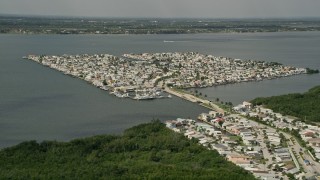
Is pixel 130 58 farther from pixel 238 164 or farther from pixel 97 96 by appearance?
pixel 238 164

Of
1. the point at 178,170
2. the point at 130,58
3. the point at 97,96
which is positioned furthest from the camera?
the point at 130,58

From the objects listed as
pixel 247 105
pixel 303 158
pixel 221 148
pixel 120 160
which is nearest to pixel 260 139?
pixel 221 148

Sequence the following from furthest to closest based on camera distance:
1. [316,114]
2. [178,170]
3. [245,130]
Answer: [316,114]
[245,130]
[178,170]

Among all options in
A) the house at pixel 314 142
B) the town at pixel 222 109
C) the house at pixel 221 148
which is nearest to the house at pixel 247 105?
the town at pixel 222 109

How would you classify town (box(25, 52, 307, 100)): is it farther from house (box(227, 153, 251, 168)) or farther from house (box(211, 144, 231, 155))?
house (box(227, 153, 251, 168))

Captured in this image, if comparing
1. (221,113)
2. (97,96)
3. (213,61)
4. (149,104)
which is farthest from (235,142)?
(213,61)

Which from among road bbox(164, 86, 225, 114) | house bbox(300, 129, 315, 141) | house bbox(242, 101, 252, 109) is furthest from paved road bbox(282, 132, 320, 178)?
road bbox(164, 86, 225, 114)

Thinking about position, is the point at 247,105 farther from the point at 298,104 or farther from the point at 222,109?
the point at 298,104

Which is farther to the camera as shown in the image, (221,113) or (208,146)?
(221,113)

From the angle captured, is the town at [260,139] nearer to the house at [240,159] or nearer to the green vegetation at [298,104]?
the house at [240,159]
